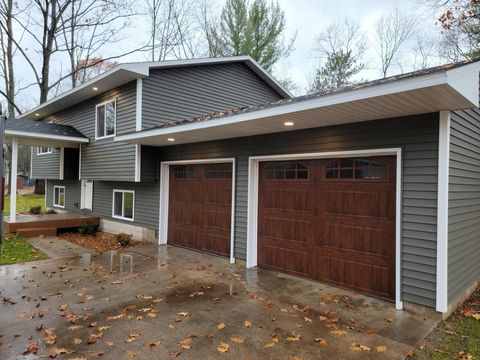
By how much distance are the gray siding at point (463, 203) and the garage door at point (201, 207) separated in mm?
4469

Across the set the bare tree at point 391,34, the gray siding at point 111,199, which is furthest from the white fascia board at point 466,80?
the bare tree at point 391,34

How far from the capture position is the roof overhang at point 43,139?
10.2 m

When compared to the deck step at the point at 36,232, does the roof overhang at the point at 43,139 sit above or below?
above

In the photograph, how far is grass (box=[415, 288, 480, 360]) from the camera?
362 centimetres

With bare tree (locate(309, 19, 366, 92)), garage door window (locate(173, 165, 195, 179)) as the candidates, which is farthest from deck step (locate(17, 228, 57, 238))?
bare tree (locate(309, 19, 366, 92))

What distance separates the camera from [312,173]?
20.0 ft

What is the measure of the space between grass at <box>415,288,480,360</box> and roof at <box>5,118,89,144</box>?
11.2 metres

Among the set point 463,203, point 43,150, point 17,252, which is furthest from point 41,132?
point 463,203

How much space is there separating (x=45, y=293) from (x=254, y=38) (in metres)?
17.0

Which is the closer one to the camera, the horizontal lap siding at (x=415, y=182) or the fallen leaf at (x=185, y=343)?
the fallen leaf at (x=185, y=343)

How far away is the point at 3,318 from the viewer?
4.39 meters

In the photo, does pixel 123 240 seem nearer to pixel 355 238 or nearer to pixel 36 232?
pixel 36 232

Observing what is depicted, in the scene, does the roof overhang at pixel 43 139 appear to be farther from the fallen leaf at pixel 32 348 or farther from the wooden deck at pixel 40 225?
the fallen leaf at pixel 32 348

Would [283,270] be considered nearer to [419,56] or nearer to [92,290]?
[92,290]
